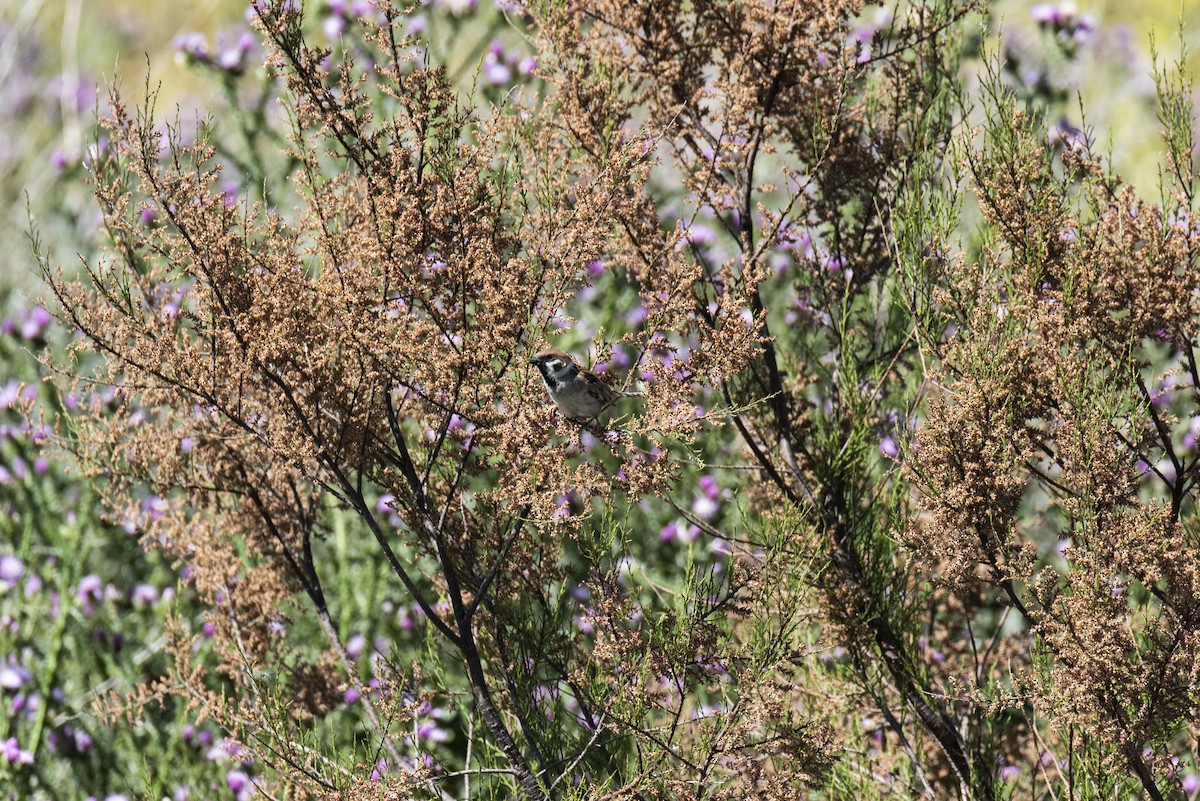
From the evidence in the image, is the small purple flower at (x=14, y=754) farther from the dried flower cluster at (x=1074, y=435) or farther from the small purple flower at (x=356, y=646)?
the dried flower cluster at (x=1074, y=435)

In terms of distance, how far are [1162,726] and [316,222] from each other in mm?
1723

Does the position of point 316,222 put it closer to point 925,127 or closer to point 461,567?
point 461,567

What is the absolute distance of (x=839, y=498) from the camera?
2496 millimetres

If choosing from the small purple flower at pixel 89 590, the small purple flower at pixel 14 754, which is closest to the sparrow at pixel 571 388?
the small purple flower at pixel 14 754

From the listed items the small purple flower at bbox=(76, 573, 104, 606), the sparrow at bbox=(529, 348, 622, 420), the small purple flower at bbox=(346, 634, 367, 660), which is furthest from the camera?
the small purple flower at bbox=(76, 573, 104, 606)

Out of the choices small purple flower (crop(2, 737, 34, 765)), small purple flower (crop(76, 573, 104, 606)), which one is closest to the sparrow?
small purple flower (crop(2, 737, 34, 765))

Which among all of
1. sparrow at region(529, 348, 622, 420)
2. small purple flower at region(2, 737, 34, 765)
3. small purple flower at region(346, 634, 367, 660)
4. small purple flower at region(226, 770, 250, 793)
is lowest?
small purple flower at region(2, 737, 34, 765)

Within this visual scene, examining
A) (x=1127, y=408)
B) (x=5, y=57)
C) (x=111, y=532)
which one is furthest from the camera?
(x=5, y=57)

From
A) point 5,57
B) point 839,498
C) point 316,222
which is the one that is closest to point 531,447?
point 316,222

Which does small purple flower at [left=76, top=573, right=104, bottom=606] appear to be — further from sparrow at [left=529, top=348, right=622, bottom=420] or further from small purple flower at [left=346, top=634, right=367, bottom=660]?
sparrow at [left=529, top=348, right=622, bottom=420]

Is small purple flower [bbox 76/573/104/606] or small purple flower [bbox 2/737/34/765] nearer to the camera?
small purple flower [bbox 2/737/34/765]

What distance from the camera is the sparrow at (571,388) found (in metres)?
2.27

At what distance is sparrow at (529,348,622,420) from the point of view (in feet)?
7.46

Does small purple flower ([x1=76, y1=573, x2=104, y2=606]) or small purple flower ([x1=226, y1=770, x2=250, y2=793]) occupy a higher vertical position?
small purple flower ([x1=76, y1=573, x2=104, y2=606])
